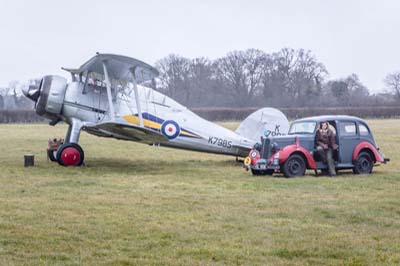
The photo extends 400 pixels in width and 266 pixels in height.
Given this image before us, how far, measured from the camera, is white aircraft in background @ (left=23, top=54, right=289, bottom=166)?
1552cm

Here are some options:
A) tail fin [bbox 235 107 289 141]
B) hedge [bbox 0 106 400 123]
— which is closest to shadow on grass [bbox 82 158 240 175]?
→ tail fin [bbox 235 107 289 141]

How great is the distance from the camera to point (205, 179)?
12.9 meters

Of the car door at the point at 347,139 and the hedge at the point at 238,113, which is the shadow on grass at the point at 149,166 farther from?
the hedge at the point at 238,113

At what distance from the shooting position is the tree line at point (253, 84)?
73.6m

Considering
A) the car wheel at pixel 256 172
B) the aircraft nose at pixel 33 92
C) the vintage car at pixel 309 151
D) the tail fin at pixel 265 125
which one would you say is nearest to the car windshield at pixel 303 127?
the vintage car at pixel 309 151

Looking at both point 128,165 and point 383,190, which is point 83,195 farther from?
point 128,165

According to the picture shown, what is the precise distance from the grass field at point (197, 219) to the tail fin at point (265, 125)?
3435mm

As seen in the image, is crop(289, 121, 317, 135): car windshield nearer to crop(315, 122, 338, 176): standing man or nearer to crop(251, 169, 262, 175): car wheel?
crop(315, 122, 338, 176): standing man

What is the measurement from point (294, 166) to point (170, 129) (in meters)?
4.54

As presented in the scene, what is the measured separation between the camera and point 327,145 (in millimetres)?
13508

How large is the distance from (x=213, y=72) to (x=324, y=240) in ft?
248

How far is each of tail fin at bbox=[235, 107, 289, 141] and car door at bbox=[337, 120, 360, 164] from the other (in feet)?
9.92

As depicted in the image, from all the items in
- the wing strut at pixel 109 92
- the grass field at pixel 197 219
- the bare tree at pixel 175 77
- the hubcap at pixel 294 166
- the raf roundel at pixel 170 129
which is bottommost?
the grass field at pixel 197 219

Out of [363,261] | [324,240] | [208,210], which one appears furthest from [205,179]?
[363,261]
